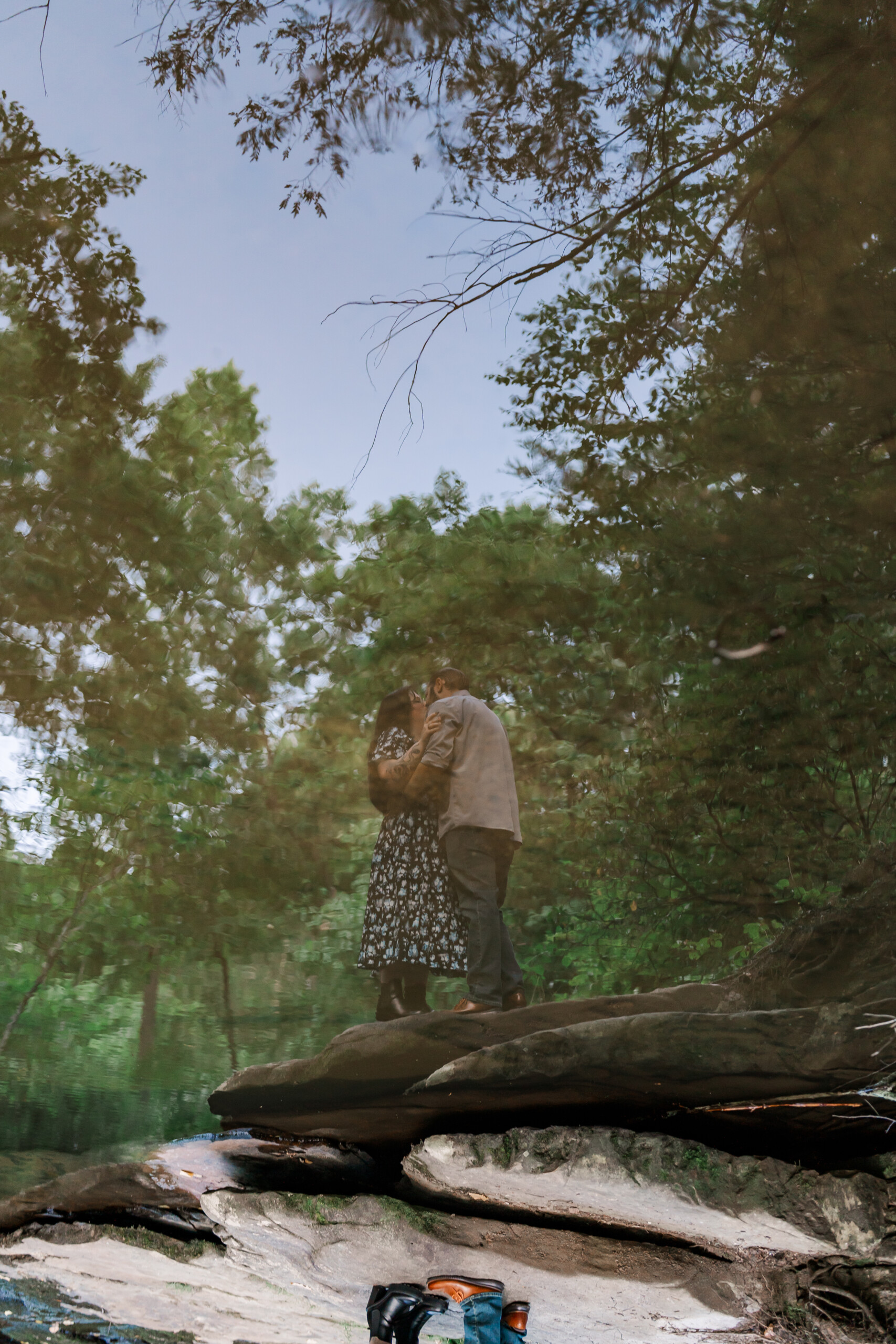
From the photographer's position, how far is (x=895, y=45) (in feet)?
8.19

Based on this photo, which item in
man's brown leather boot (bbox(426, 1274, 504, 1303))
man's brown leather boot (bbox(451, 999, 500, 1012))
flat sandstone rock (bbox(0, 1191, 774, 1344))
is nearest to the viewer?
flat sandstone rock (bbox(0, 1191, 774, 1344))

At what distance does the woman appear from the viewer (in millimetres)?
2178

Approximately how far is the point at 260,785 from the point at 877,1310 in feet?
6.04

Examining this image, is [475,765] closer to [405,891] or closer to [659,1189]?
[405,891]

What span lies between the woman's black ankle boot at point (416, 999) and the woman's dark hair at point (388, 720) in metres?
0.49

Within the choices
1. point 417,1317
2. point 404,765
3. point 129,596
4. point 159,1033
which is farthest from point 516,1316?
point 129,596

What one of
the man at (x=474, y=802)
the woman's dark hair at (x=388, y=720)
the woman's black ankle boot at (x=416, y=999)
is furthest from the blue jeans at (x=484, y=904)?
the woman's dark hair at (x=388, y=720)

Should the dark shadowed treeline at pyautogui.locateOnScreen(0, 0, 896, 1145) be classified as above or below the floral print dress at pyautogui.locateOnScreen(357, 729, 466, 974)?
above

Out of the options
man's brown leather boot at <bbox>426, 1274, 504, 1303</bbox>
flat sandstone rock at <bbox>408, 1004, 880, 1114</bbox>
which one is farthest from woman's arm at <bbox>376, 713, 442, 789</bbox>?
man's brown leather boot at <bbox>426, 1274, 504, 1303</bbox>

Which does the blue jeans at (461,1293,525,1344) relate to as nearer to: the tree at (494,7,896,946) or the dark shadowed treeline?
the dark shadowed treeline

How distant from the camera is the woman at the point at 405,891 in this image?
2.18 m

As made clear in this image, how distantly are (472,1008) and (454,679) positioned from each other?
2.84ft

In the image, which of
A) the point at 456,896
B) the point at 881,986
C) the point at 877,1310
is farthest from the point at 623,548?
the point at 877,1310

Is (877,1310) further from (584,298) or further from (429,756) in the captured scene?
(584,298)
